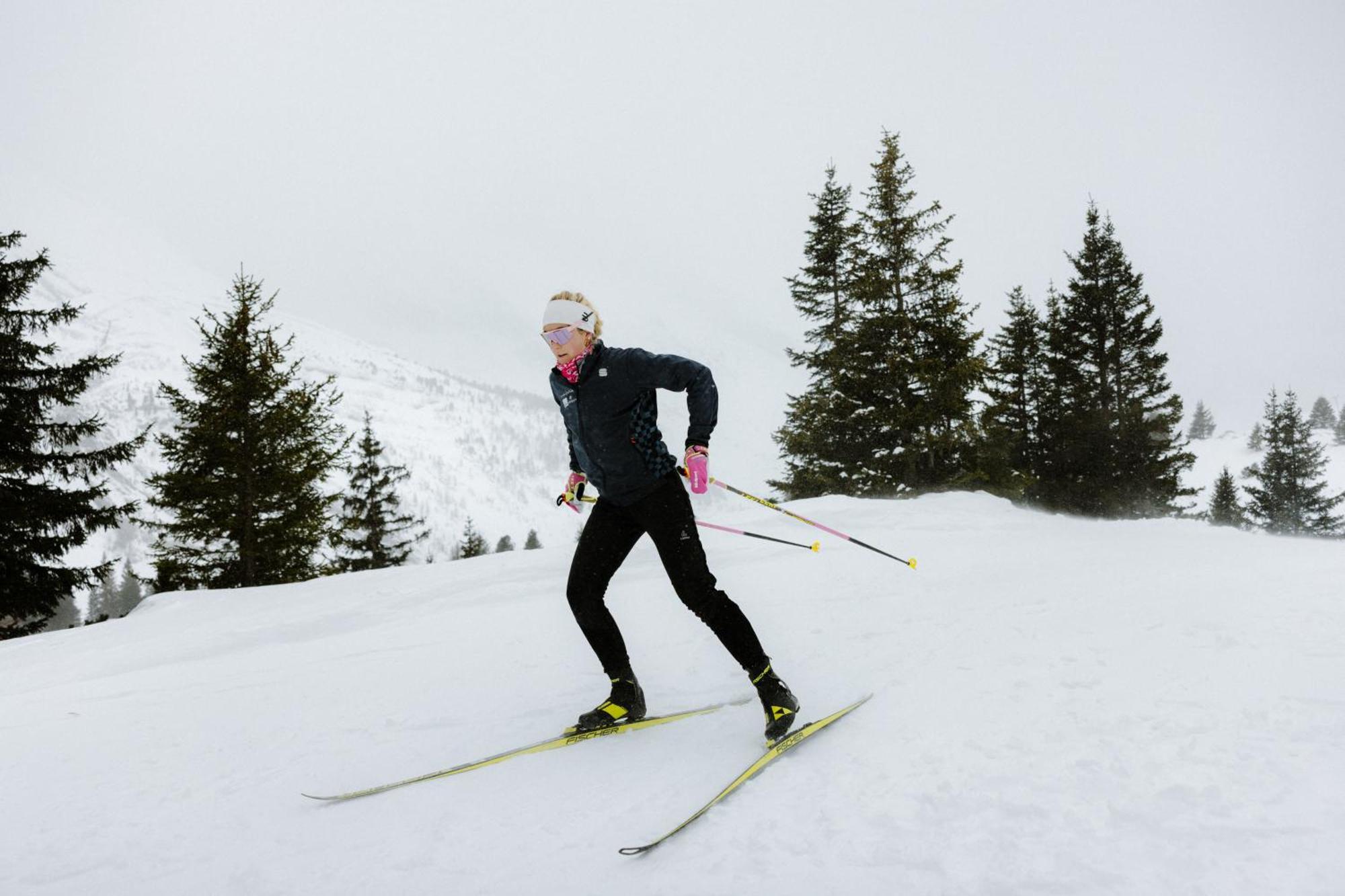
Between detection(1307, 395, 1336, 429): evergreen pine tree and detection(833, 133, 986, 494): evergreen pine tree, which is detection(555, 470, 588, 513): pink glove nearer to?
detection(833, 133, 986, 494): evergreen pine tree

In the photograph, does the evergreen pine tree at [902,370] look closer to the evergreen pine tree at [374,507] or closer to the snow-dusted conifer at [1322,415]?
the evergreen pine tree at [374,507]

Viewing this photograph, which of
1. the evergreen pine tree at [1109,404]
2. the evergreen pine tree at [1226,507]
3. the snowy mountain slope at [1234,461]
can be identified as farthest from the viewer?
the snowy mountain slope at [1234,461]

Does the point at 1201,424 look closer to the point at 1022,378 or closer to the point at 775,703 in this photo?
the point at 1022,378

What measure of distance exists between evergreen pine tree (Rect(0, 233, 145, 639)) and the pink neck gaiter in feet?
49.7

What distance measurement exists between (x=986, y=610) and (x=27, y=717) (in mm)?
7147

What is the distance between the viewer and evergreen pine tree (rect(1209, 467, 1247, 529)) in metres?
41.3

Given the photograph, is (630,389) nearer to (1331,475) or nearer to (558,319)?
(558,319)

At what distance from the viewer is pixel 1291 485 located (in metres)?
37.7

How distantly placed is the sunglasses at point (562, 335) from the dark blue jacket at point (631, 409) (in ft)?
0.45

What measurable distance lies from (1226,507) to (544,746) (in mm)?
52820

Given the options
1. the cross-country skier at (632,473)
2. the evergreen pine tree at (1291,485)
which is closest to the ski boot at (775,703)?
the cross-country skier at (632,473)

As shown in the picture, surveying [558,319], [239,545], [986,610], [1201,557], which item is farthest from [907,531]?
[239,545]

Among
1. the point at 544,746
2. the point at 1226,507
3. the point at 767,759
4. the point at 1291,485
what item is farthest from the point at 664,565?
the point at 1226,507

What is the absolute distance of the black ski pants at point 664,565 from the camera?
3291mm
